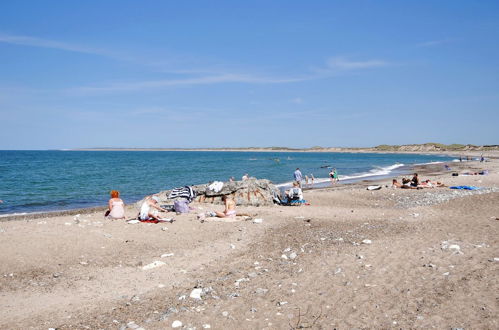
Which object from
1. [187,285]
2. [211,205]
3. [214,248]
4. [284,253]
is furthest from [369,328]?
[211,205]

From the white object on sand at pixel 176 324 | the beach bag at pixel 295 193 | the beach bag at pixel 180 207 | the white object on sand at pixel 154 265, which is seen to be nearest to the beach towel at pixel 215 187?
the beach bag at pixel 180 207

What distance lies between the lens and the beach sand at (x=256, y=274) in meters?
5.98

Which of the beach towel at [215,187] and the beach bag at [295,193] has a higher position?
the beach towel at [215,187]

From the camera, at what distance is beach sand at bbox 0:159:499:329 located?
19.6 feet

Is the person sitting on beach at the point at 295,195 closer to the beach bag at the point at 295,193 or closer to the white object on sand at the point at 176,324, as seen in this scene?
the beach bag at the point at 295,193

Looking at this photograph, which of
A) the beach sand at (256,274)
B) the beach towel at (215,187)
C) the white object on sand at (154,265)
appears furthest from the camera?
the beach towel at (215,187)

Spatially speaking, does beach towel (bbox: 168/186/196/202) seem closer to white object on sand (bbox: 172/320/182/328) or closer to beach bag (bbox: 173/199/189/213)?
beach bag (bbox: 173/199/189/213)

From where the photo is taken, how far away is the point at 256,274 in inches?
329

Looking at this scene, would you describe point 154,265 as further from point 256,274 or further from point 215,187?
point 215,187

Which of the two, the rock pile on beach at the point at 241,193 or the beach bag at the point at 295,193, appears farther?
the beach bag at the point at 295,193

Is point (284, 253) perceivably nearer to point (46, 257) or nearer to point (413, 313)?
point (413, 313)

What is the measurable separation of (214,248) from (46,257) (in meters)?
4.46

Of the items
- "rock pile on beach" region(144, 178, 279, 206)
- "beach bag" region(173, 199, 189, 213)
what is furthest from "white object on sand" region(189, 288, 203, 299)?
"rock pile on beach" region(144, 178, 279, 206)

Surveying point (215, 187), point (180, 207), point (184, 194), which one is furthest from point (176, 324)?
point (215, 187)
